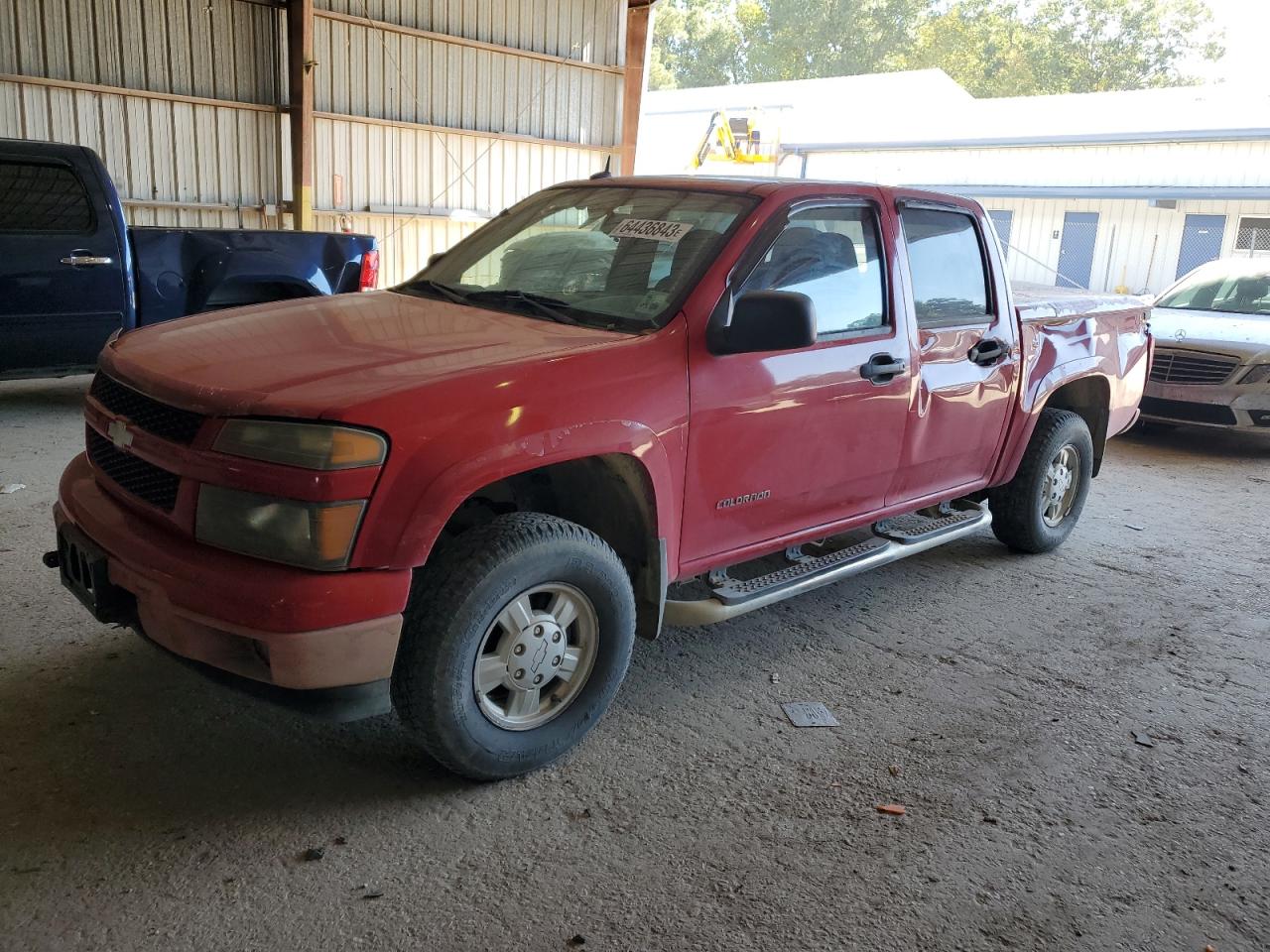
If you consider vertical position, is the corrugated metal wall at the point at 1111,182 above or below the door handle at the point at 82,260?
above

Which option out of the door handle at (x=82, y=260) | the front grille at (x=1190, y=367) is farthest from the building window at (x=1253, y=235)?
the door handle at (x=82, y=260)

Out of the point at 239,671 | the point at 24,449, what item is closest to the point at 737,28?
the point at 24,449

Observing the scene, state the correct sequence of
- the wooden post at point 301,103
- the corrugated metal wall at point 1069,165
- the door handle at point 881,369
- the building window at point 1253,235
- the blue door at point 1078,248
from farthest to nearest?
the blue door at point 1078,248 → the corrugated metal wall at point 1069,165 → the building window at point 1253,235 → the wooden post at point 301,103 → the door handle at point 881,369

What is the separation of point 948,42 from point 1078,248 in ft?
116

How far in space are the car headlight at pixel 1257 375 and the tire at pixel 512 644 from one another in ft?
23.6

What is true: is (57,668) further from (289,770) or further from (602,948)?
(602,948)

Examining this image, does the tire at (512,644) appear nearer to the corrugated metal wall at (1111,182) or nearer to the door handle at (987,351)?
the door handle at (987,351)

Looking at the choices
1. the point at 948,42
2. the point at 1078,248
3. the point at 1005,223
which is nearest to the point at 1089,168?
the point at 1078,248

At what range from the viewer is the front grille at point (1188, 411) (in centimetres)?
859

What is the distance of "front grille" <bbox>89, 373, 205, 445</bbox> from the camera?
284 cm

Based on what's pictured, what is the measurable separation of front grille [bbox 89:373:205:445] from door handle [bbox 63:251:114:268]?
4556 mm

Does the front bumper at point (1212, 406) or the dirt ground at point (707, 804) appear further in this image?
the front bumper at point (1212, 406)

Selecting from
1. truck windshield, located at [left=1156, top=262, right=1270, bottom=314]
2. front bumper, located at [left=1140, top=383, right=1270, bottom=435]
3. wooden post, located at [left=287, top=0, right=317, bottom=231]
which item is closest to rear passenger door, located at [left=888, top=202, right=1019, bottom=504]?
front bumper, located at [left=1140, top=383, right=1270, bottom=435]

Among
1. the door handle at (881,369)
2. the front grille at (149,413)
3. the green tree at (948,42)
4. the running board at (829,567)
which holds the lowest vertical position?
the running board at (829,567)
